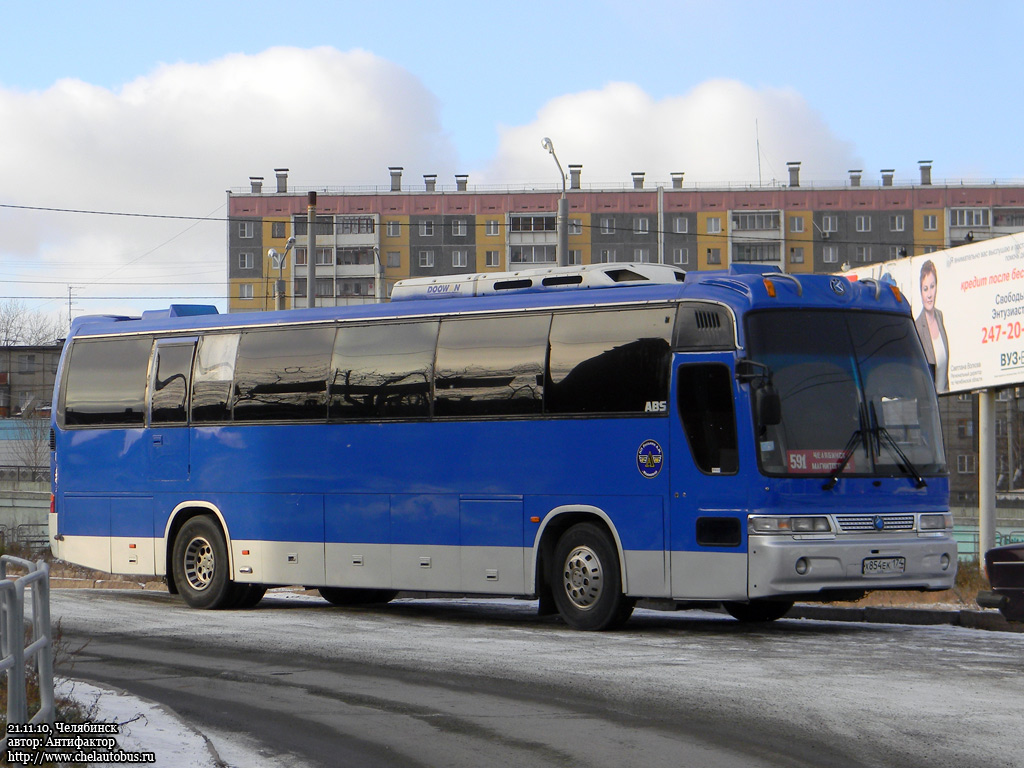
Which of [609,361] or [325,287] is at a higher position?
[325,287]

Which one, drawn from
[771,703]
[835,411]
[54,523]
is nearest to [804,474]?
[835,411]

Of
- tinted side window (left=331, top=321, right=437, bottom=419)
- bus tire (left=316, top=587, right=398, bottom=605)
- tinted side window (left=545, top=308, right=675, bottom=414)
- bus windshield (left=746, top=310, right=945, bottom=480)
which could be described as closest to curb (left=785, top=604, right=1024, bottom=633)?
bus windshield (left=746, top=310, right=945, bottom=480)

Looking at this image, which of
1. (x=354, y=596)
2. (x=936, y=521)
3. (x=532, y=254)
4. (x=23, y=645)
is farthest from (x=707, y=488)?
(x=532, y=254)

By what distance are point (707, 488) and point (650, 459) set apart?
71cm

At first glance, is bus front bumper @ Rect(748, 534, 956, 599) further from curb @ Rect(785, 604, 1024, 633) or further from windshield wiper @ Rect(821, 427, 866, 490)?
curb @ Rect(785, 604, 1024, 633)

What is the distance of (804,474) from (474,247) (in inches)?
4062

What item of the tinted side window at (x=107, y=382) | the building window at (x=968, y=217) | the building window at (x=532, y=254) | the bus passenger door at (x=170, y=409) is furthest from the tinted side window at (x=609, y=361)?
the building window at (x=968, y=217)

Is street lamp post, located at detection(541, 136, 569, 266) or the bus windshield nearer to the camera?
the bus windshield

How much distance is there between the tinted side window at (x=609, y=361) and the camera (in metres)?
13.9

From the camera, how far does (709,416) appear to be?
1341cm

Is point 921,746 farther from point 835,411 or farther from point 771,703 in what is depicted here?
point 835,411

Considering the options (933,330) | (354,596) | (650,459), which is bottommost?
(354,596)

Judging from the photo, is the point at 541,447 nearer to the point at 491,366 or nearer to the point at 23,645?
the point at 491,366

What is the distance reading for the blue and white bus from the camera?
43.4ft
